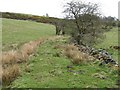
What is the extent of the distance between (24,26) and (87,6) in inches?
982

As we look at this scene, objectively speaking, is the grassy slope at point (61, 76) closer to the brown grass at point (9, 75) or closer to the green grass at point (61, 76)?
the green grass at point (61, 76)

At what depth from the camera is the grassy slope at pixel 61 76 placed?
14.4 meters

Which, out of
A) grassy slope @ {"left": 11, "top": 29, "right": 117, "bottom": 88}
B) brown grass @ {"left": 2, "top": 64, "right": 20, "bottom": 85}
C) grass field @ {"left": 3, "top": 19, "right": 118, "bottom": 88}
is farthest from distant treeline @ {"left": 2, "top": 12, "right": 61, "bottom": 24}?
brown grass @ {"left": 2, "top": 64, "right": 20, "bottom": 85}

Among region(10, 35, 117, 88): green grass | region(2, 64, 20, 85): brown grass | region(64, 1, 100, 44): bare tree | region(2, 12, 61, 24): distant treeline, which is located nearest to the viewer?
region(10, 35, 117, 88): green grass

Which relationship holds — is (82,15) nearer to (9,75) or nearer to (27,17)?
(9,75)

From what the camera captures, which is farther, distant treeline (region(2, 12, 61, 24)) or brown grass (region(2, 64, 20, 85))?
distant treeline (region(2, 12, 61, 24))

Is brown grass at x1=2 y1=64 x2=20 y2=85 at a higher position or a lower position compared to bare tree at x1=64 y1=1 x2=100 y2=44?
lower

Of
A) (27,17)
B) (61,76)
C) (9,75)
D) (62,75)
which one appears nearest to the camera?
(9,75)

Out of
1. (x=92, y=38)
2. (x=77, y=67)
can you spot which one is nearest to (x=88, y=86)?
(x=77, y=67)

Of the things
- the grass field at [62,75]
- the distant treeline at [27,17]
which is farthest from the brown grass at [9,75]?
the distant treeline at [27,17]

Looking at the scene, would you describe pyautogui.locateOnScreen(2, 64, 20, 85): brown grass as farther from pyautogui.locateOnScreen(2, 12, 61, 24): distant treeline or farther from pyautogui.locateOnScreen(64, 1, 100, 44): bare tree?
pyautogui.locateOnScreen(2, 12, 61, 24): distant treeline

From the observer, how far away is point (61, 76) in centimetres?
1614

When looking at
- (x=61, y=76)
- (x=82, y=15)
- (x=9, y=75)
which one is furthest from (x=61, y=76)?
(x=82, y=15)

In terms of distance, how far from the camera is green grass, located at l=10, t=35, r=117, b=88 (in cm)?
1439
